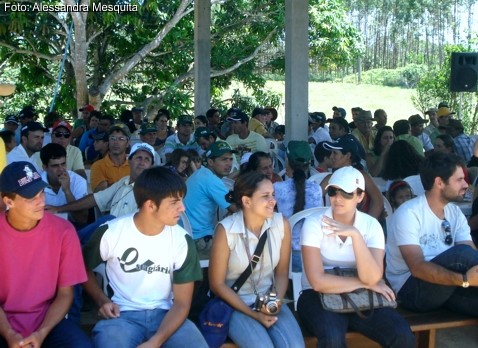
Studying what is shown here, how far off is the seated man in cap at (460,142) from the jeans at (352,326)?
200 inches

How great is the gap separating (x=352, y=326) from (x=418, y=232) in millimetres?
680

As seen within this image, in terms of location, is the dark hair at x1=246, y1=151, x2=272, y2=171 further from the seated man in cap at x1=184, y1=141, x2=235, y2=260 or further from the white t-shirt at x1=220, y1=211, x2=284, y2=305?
the white t-shirt at x1=220, y1=211, x2=284, y2=305

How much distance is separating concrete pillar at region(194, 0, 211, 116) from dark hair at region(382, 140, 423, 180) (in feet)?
21.9

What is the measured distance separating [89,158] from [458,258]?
521 cm

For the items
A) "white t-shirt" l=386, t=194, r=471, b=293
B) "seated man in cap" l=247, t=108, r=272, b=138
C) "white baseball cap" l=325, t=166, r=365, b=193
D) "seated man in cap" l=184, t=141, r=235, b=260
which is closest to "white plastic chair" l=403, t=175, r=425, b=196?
"white t-shirt" l=386, t=194, r=471, b=293

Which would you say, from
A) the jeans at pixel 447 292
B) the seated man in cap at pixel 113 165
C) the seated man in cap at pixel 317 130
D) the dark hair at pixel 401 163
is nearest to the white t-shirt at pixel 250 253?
the jeans at pixel 447 292

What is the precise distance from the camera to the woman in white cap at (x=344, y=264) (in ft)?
10.7

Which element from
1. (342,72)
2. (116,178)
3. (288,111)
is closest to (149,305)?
(116,178)

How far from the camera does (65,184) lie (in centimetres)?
470

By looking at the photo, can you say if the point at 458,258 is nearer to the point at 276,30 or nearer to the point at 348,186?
the point at 348,186

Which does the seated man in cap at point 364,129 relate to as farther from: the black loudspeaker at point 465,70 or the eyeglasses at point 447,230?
the eyeglasses at point 447,230

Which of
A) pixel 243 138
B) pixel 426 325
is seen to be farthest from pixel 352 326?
pixel 243 138

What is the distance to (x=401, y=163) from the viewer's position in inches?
224

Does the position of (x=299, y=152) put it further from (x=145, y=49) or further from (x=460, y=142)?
(x=145, y=49)
